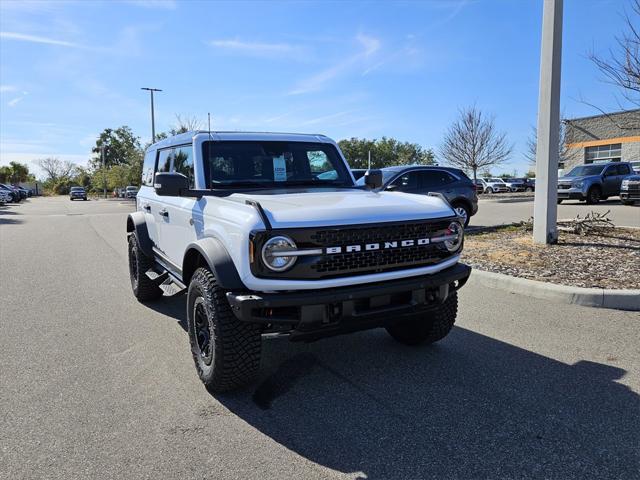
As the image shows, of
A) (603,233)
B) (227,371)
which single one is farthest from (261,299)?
(603,233)

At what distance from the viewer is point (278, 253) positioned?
9.87ft

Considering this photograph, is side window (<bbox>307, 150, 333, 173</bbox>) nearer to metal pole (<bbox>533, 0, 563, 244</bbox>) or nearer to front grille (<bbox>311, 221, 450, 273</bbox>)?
front grille (<bbox>311, 221, 450, 273</bbox>)

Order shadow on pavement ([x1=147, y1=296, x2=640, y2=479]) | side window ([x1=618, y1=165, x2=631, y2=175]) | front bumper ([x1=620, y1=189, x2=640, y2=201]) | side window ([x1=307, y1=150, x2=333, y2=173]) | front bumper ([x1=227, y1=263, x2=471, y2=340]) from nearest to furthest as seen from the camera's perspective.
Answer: shadow on pavement ([x1=147, y1=296, x2=640, y2=479]), front bumper ([x1=227, y1=263, x2=471, y2=340]), side window ([x1=307, y1=150, x2=333, y2=173]), front bumper ([x1=620, y1=189, x2=640, y2=201]), side window ([x1=618, y1=165, x2=631, y2=175])

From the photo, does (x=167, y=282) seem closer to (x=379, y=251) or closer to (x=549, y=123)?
(x=379, y=251)

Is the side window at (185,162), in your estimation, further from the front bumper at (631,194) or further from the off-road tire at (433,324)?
the front bumper at (631,194)

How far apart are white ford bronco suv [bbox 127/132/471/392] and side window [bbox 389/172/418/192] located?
7.52 meters

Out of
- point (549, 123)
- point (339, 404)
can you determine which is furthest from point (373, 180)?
point (549, 123)

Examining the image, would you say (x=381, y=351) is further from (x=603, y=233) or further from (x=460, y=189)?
(x=460, y=189)

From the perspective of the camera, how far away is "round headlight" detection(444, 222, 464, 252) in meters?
3.72

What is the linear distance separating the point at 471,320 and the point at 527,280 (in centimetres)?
150

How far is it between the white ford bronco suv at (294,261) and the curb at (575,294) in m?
2.27

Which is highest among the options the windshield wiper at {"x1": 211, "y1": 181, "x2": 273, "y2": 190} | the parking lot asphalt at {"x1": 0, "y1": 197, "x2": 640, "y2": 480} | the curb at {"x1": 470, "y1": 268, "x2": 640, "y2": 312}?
the windshield wiper at {"x1": 211, "y1": 181, "x2": 273, "y2": 190}

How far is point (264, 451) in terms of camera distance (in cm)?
275

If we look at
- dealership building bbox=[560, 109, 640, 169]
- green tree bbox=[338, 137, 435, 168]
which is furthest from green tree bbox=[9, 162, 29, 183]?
dealership building bbox=[560, 109, 640, 169]
